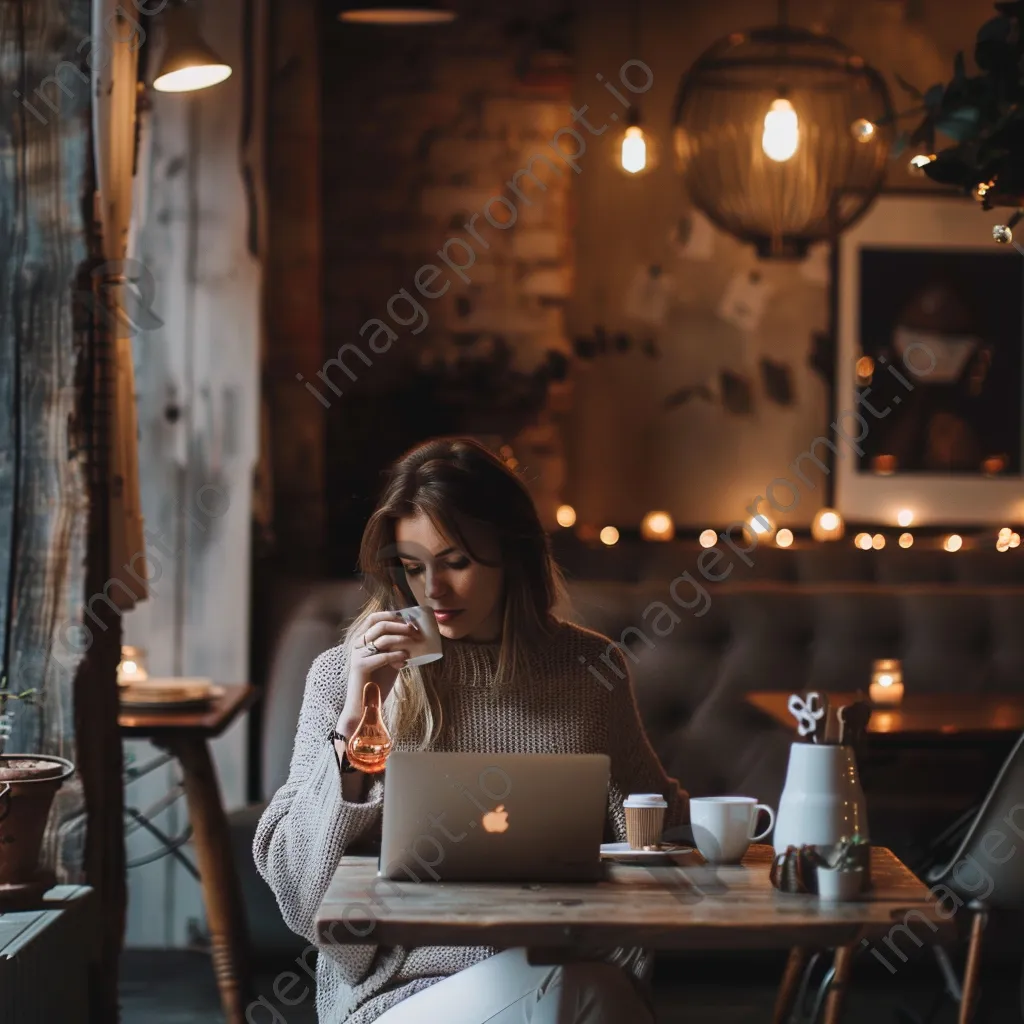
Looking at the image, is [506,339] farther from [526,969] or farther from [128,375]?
[526,969]

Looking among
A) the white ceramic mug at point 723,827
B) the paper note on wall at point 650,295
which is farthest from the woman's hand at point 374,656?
the paper note on wall at point 650,295

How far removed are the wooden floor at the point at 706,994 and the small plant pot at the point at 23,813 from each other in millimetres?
1248

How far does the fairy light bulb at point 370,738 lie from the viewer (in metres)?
1.84

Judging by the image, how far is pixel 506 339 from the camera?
203 inches

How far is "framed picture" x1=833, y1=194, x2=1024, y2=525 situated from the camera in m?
5.58

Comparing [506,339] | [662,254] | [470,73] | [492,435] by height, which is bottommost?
[492,435]

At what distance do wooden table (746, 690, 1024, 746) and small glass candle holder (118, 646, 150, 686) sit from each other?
143 centimetres

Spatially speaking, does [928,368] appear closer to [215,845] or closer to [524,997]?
[215,845]

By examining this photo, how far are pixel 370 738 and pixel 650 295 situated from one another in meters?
3.89

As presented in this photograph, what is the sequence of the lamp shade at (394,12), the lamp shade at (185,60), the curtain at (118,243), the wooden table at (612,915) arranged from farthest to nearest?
1. the lamp shade at (394,12)
2. the lamp shade at (185,60)
3. the curtain at (118,243)
4. the wooden table at (612,915)

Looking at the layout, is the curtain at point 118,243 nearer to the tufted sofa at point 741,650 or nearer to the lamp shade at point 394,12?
the tufted sofa at point 741,650

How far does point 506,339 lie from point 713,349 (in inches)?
34.1

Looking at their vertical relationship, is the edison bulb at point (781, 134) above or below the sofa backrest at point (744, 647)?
above

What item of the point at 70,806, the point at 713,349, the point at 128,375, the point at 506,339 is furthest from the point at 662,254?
the point at 70,806
